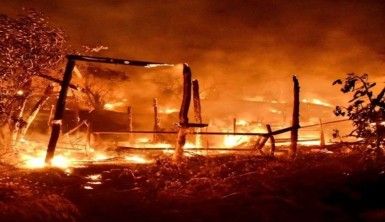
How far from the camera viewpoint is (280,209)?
9102 millimetres

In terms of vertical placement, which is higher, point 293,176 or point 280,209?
point 293,176

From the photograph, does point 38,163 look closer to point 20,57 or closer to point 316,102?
point 20,57

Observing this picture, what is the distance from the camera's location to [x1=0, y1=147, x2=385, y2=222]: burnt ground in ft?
28.2

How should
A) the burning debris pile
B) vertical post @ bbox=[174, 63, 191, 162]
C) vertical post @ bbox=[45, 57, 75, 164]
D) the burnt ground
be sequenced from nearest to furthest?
the burnt ground
vertical post @ bbox=[45, 57, 75, 164]
vertical post @ bbox=[174, 63, 191, 162]
the burning debris pile

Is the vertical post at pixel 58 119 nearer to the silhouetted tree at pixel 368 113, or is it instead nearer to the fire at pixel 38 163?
the fire at pixel 38 163

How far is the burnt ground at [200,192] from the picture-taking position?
860cm

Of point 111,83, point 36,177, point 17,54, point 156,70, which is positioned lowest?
point 36,177

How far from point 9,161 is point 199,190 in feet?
22.6

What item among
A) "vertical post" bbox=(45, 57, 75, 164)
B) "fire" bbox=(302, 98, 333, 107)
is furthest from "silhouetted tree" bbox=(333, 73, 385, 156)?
"fire" bbox=(302, 98, 333, 107)

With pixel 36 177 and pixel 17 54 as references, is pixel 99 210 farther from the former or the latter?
pixel 17 54

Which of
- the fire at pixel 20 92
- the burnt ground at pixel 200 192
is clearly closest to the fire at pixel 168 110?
the fire at pixel 20 92

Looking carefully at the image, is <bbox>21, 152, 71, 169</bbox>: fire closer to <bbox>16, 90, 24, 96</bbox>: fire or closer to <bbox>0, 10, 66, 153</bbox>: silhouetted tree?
<bbox>0, 10, 66, 153</bbox>: silhouetted tree

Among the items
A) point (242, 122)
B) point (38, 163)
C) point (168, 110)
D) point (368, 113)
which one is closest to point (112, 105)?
point (168, 110)

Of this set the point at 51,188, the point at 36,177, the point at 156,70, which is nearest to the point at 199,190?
the point at 51,188
